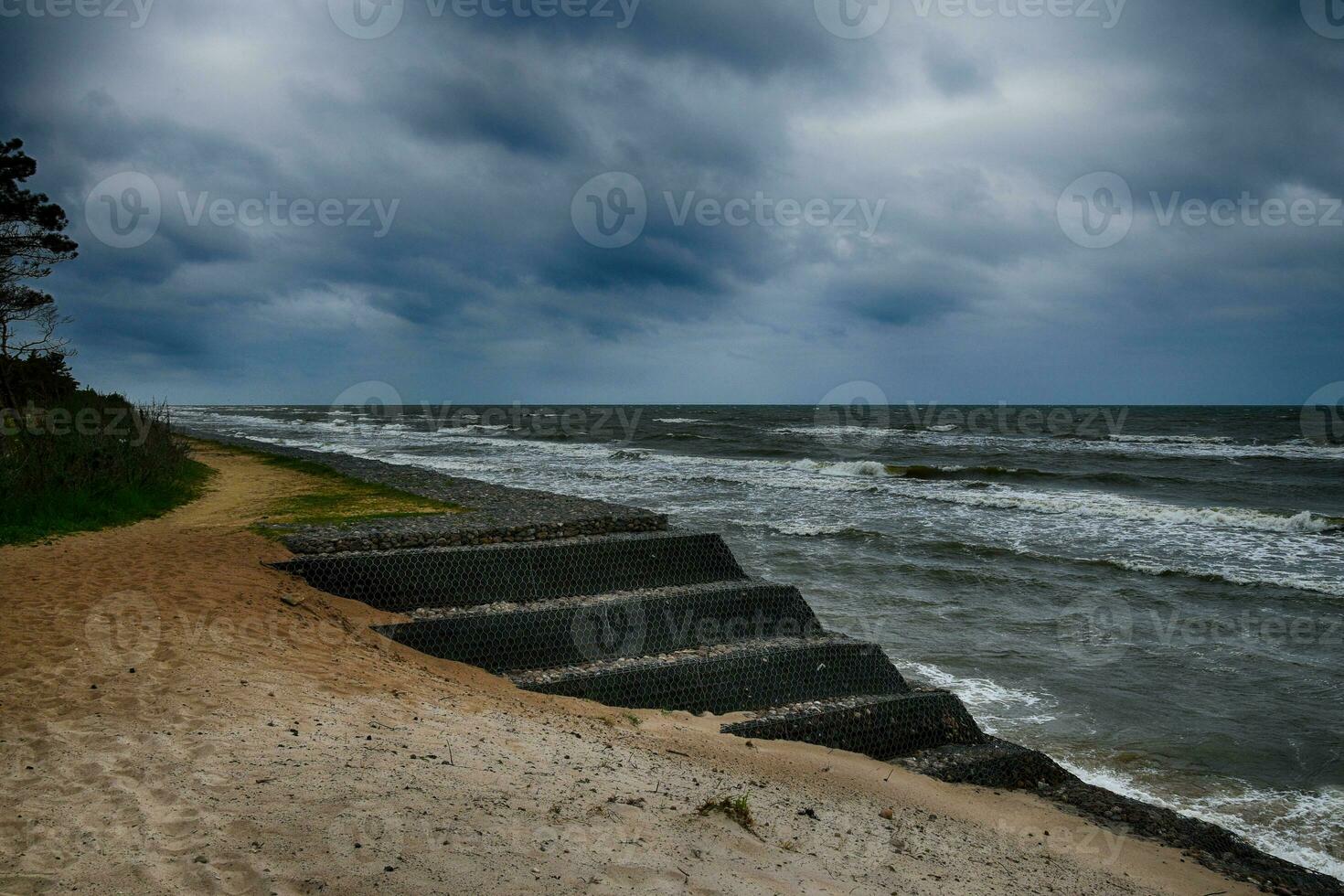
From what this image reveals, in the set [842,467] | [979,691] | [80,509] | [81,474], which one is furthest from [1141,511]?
[81,474]

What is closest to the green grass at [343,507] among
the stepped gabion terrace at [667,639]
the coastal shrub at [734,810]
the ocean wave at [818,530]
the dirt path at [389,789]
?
the stepped gabion terrace at [667,639]

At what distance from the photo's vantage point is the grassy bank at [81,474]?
1023 centimetres

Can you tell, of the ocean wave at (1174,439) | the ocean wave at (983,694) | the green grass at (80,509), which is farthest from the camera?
the ocean wave at (1174,439)

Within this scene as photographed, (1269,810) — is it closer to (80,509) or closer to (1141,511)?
(80,509)

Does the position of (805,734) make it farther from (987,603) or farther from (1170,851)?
(987,603)

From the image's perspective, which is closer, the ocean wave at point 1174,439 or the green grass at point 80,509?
the green grass at point 80,509

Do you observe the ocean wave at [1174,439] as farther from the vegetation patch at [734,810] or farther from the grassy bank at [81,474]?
the vegetation patch at [734,810]

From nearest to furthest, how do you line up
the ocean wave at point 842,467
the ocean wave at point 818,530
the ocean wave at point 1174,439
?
the ocean wave at point 818,530 < the ocean wave at point 842,467 < the ocean wave at point 1174,439

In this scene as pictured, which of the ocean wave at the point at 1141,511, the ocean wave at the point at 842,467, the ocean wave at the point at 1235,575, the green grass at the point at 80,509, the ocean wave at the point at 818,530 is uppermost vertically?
the green grass at the point at 80,509

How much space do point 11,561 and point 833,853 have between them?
28.2 ft

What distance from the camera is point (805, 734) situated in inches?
261

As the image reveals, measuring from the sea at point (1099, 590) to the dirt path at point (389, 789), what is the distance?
1850mm

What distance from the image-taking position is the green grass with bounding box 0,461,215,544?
970cm

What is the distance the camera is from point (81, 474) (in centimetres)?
1162
